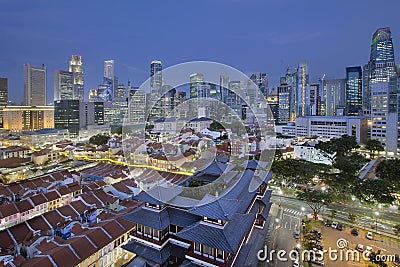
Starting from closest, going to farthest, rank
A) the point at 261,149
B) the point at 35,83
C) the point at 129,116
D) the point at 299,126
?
the point at 261,149
the point at 299,126
the point at 129,116
the point at 35,83

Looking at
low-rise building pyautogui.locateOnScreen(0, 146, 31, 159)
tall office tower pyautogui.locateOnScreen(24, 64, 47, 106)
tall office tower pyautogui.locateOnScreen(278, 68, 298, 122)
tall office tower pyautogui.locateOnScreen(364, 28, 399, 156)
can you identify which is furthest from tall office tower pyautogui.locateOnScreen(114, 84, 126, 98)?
tall office tower pyautogui.locateOnScreen(364, 28, 399, 156)

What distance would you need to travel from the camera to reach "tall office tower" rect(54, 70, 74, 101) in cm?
8427

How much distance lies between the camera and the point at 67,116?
5378 cm

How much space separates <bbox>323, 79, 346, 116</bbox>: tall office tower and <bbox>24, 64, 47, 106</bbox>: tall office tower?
4070 inches

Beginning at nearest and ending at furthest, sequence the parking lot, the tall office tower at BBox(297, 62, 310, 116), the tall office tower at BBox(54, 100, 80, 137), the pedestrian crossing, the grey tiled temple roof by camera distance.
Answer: the grey tiled temple roof → the parking lot → the pedestrian crossing → the tall office tower at BBox(54, 100, 80, 137) → the tall office tower at BBox(297, 62, 310, 116)

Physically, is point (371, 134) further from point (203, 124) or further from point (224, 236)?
point (224, 236)

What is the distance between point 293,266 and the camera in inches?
356

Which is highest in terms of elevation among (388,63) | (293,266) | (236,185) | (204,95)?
(388,63)

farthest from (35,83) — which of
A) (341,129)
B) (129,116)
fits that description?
(341,129)

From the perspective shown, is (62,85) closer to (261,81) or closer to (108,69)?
(108,69)

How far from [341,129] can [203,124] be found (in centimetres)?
2846

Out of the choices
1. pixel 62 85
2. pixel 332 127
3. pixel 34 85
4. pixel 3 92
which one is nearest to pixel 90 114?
pixel 3 92

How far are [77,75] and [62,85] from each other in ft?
42.9

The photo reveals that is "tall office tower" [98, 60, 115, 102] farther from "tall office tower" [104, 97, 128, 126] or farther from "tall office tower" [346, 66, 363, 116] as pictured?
"tall office tower" [346, 66, 363, 116]
